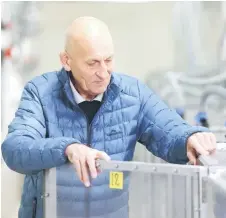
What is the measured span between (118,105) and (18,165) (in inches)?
12.3

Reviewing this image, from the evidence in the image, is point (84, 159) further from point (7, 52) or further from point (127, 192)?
point (7, 52)

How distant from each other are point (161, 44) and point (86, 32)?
151 centimetres

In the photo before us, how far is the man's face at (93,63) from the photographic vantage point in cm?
119

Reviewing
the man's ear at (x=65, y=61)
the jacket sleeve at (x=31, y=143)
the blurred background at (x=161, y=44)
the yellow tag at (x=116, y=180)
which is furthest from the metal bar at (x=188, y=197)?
the blurred background at (x=161, y=44)

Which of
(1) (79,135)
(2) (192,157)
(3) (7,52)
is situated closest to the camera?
(2) (192,157)

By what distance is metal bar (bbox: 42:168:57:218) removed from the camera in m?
1.06

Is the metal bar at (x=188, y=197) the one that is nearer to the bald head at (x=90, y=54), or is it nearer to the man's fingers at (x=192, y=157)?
the man's fingers at (x=192, y=157)

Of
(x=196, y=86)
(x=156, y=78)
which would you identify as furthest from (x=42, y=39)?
(x=196, y=86)

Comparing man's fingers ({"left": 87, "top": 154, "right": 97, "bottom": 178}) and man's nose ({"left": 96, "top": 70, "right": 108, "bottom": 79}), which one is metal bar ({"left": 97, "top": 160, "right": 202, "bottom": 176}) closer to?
man's fingers ({"left": 87, "top": 154, "right": 97, "bottom": 178})

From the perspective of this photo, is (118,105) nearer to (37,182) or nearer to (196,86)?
(37,182)

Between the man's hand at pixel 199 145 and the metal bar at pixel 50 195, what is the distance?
0.32 metres

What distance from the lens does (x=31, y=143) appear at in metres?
1.07

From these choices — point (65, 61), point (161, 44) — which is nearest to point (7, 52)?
point (161, 44)

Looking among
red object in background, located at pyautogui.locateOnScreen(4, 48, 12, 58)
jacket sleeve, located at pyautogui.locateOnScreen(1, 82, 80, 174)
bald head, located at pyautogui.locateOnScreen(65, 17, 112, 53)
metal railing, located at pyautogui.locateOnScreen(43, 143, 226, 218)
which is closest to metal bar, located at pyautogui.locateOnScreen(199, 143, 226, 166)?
metal railing, located at pyautogui.locateOnScreen(43, 143, 226, 218)
